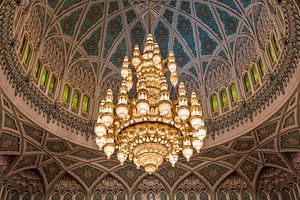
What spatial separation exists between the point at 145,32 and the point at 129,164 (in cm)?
670

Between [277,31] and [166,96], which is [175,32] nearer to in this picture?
[277,31]

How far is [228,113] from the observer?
639 inches

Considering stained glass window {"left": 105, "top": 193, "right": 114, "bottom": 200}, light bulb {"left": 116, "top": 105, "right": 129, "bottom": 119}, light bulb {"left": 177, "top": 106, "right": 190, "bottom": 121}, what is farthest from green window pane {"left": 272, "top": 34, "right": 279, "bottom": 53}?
stained glass window {"left": 105, "top": 193, "right": 114, "bottom": 200}

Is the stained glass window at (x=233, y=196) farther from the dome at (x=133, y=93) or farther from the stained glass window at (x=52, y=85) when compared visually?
the stained glass window at (x=52, y=85)

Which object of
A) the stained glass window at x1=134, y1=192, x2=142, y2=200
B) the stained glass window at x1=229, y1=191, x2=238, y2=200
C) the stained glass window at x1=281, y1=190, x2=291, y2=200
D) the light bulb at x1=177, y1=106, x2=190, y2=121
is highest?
the light bulb at x1=177, y1=106, x2=190, y2=121

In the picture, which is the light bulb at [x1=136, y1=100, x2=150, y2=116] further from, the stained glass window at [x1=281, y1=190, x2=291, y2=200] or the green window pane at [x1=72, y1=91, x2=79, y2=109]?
the stained glass window at [x1=281, y1=190, x2=291, y2=200]

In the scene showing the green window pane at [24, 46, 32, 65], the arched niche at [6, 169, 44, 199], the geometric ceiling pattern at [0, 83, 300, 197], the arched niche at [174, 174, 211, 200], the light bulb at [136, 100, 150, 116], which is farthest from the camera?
the arched niche at [174, 174, 211, 200]

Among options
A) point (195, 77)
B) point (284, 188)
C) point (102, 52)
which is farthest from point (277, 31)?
point (102, 52)

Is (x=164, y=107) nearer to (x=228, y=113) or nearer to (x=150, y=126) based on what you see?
(x=150, y=126)

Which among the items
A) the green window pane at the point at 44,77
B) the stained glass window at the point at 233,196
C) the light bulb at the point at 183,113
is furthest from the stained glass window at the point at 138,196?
the light bulb at the point at 183,113

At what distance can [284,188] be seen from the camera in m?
16.3

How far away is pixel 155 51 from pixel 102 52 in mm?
7425

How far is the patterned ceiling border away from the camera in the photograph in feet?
38.5

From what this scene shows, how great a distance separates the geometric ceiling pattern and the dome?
1.8 inches
